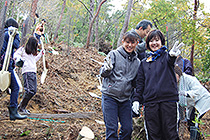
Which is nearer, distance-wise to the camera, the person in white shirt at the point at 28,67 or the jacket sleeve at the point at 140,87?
the jacket sleeve at the point at 140,87

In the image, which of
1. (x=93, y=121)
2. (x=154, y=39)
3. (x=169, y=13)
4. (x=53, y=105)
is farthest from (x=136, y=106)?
(x=169, y=13)

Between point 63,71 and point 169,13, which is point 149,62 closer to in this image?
point 63,71

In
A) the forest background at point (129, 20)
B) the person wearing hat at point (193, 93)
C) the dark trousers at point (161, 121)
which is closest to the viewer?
the dark trousers at point (161, 121)

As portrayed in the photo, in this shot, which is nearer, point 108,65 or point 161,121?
point 161,121

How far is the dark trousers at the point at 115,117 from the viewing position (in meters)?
2.72

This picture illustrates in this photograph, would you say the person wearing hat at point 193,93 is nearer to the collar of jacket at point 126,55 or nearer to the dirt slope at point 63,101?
the collar of jacket at point 126,55

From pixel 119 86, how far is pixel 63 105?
3.61 metres

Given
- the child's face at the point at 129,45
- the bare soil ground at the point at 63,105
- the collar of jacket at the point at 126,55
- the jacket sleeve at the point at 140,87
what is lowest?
the bare soil ground at the point at 63,105

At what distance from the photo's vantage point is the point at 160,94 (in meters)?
2.54

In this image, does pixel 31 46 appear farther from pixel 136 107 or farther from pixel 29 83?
pixel 136 107

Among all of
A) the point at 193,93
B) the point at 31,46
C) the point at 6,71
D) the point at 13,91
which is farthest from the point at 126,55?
the point at 31,46

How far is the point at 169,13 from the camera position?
1556 cm

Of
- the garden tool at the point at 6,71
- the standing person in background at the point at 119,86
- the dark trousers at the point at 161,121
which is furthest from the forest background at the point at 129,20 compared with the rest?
the dark trousers at the point at 161,121

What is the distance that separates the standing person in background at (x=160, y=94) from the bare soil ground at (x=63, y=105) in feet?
5.43
